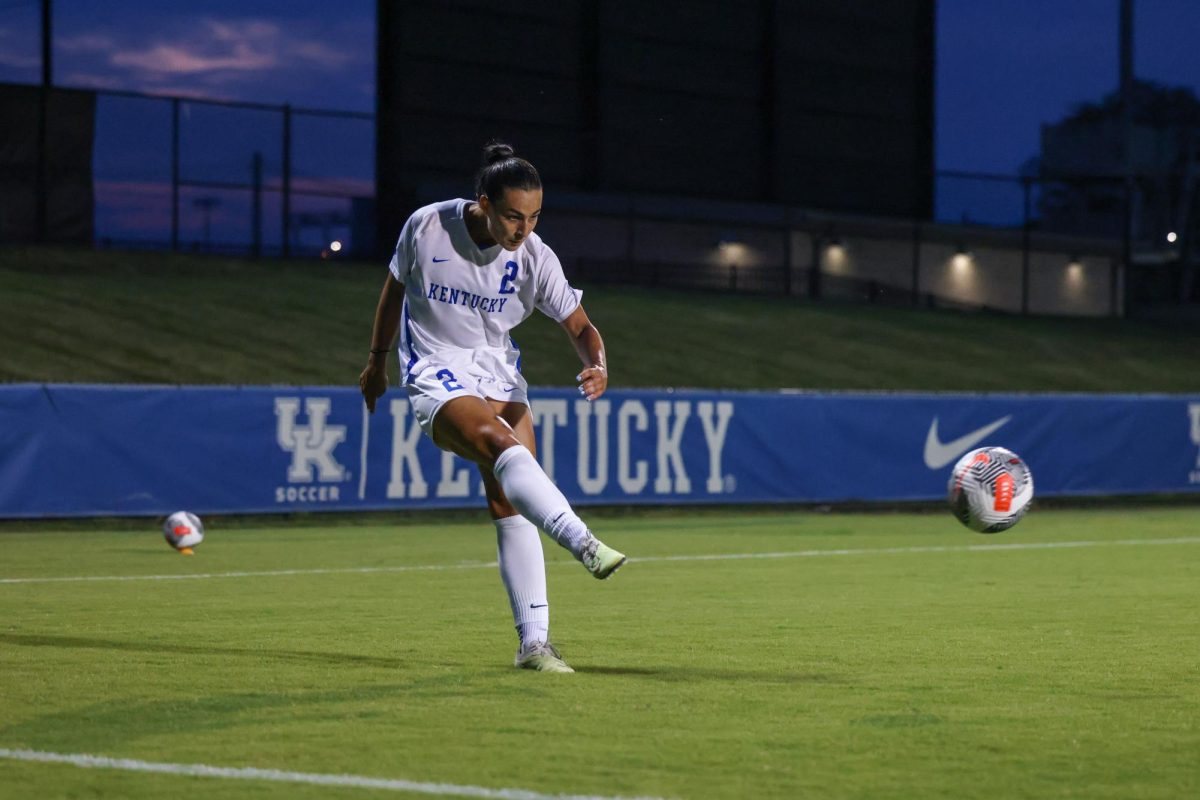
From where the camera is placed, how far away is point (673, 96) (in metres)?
38.4

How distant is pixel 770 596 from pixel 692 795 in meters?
7.20

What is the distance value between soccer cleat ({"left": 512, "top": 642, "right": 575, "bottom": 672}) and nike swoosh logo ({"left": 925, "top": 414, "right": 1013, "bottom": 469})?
17.4 m

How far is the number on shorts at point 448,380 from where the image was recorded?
7.91m

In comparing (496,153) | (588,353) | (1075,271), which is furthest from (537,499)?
(1075,271)

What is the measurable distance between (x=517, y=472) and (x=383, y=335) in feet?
3.99

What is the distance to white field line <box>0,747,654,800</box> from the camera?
5.09 metres

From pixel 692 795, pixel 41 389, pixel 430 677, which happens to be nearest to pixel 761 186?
pixel 41 389

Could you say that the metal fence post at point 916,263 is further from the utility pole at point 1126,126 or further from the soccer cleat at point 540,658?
the soccer cleat at point 540,658

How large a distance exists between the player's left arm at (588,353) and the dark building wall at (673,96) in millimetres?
27575

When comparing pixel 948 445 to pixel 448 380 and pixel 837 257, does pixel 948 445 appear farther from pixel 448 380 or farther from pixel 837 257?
pixel 837 257

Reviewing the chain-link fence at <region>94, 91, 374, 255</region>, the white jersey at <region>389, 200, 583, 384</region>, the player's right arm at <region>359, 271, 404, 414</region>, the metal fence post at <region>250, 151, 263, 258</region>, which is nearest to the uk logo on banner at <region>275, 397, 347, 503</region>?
the player's right arm at <region>359, 271, 404, 414</region>

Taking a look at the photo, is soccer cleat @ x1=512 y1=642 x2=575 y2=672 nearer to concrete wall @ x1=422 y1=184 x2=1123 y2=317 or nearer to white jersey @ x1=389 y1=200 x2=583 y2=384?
white jersey @ x1=389 y1=200 x2=583 y2=384

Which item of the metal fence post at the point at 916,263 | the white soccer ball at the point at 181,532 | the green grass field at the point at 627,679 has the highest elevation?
the metal fence post at the point at 916,263

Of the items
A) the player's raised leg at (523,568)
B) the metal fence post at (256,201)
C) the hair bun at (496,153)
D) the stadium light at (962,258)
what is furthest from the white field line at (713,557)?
the stadium light at (962,258)
